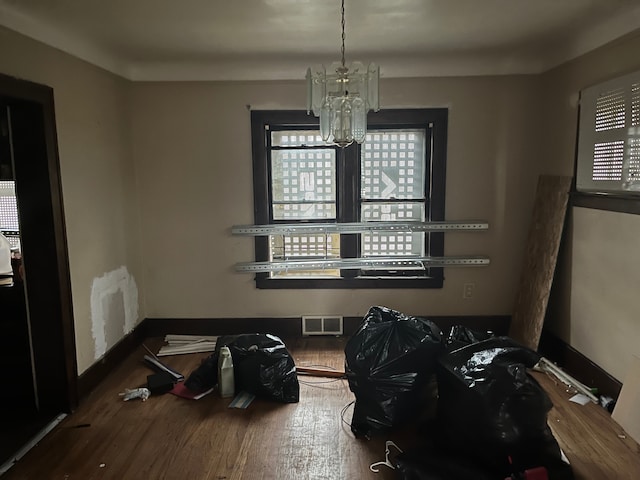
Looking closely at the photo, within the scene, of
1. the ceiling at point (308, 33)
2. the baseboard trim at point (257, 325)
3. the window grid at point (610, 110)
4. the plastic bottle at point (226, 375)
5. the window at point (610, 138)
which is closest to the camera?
the ceiling at point (308, 33)

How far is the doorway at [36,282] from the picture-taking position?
251 cm

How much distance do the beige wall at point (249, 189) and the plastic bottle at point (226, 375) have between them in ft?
3.42

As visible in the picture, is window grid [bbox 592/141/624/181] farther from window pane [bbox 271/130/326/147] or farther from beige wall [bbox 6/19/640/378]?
window pane [bbox 271/130/326/147]

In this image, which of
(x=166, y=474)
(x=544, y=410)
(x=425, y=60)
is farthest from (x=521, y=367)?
(x=425, y=60)

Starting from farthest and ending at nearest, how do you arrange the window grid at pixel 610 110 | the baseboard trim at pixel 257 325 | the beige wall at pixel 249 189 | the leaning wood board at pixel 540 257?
the baseboard trim at pixel 257 325 < the beige wall at pixel 249 189 < the leaning wood board at pixel 540 257 < the window grid at pixel 610 110

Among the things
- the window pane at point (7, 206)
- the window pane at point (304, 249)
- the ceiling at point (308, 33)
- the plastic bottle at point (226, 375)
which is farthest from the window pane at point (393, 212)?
the window pane at point (7, 206)

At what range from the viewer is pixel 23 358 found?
2.89 meters

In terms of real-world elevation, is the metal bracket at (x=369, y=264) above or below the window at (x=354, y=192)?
below

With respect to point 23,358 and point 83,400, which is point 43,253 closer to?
point 23,358

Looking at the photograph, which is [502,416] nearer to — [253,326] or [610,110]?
[610,110]

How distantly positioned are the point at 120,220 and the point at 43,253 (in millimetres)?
918

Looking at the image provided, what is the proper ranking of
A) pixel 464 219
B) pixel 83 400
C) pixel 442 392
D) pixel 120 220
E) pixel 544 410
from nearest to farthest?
1. pixel 544 410
2. pixel 442 392
3. pixel 83 400
4. pixel 120 220
5. pixel 464 219

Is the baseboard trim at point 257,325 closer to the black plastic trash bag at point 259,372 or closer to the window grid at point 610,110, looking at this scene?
the black plastic trash bag at point 259,372

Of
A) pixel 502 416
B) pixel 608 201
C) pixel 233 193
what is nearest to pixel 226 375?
pixel 233 193
